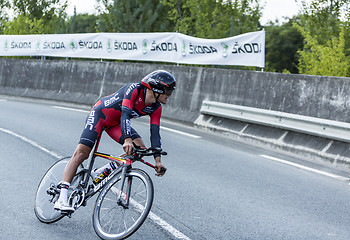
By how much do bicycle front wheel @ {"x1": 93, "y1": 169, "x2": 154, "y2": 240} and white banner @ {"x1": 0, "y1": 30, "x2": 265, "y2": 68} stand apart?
9124 millimetres

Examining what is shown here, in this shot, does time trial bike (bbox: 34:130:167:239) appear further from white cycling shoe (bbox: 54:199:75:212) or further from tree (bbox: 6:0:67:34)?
tree (bbox: 6:0:67:34)

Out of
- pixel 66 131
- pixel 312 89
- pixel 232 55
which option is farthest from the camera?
pixel 232 55

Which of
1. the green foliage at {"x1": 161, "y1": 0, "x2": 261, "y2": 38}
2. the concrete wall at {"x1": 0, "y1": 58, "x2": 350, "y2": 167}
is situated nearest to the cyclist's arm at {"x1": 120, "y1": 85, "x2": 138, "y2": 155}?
the concrete wall at {"x1": 0, "y1": 58, "x2": 350, "y2": 167}

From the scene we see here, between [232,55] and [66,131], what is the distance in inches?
202

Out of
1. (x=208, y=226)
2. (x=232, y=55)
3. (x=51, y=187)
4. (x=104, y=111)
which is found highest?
(x=232, y=55)

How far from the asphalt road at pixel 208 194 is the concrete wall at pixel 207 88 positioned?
86 centimetres

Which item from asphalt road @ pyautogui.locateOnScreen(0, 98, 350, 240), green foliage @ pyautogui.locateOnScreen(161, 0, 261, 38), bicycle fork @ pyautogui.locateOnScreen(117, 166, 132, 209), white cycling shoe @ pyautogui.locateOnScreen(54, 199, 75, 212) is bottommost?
asphalt road @ pyautogui.locateOnScreen(0, 98, 350, 240)

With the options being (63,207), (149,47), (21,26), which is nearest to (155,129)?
(63,207)

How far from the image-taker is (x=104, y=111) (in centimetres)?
528

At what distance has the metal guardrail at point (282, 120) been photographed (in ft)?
31.4

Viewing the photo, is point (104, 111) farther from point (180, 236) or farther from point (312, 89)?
point (312, 89)

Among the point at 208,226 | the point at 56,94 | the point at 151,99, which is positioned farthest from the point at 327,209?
the point at 56,94

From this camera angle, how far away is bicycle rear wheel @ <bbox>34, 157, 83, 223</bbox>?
5386 millimetres

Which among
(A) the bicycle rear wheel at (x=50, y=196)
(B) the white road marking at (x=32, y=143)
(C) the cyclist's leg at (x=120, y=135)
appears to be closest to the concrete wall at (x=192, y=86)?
(B) the white road marking at (x=32, y=143)
